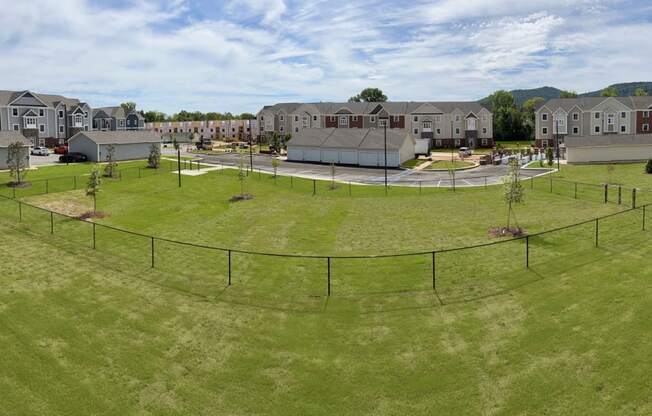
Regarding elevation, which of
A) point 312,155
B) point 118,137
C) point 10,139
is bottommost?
point 312,155

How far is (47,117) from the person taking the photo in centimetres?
10650

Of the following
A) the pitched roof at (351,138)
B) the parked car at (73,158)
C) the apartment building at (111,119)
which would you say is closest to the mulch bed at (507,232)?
the pitched roof at (351,138)

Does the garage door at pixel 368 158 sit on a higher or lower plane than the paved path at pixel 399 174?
higher

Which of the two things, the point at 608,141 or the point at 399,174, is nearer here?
the point at 399,174

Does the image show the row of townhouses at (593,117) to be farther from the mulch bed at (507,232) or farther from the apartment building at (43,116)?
the apartment building at (43,116)

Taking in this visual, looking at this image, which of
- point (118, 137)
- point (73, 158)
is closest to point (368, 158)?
point (118, 137)

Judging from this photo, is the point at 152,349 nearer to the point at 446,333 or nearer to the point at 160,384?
the point at 160,384

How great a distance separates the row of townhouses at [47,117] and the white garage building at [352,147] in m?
50.9

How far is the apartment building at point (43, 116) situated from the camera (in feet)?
326

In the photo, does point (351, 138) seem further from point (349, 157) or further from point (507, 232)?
point (507, 232)

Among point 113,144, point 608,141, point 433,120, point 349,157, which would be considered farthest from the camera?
point 433,120

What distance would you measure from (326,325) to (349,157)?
210 feet

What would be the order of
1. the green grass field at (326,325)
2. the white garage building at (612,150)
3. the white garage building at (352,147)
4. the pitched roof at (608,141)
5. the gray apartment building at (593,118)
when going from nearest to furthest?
the green grass field at (326,325) < the white garage building at (612,150) < the pitched roof at (608,141) < the white garage building at (352,147) < the gray apartment building at (593,118)

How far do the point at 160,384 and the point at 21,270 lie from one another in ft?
44.4
